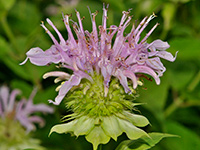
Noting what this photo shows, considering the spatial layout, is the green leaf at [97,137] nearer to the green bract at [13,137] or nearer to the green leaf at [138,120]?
the green leaf at [138,120]

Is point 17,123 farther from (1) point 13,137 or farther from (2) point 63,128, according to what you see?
(2) point 63,128

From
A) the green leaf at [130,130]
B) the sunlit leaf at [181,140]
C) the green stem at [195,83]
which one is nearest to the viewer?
the green leaf at [130,130]

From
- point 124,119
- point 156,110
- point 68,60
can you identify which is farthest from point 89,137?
point 156,110

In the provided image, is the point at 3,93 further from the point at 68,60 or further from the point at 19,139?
the point at 68,60

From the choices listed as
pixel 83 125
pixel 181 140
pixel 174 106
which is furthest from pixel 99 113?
pixel 174 106

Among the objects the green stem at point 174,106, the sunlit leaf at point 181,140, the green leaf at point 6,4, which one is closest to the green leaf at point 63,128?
the sunlit leaf at point 181,140

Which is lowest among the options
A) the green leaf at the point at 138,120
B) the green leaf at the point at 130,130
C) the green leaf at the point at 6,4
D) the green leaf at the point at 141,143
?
the green leaf at the point at 141,143
